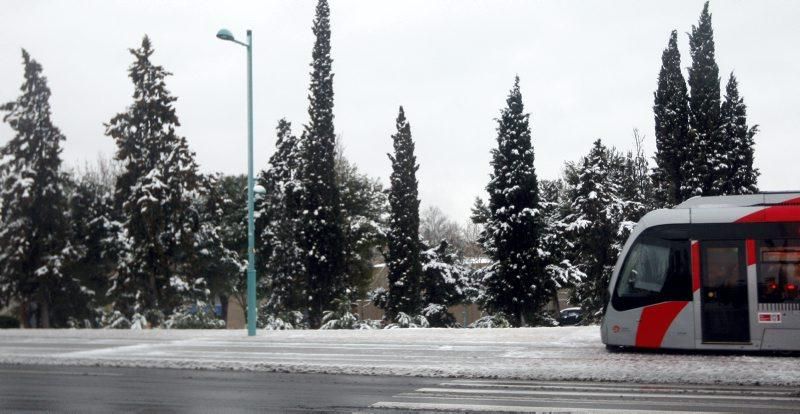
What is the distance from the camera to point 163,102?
4369 cm

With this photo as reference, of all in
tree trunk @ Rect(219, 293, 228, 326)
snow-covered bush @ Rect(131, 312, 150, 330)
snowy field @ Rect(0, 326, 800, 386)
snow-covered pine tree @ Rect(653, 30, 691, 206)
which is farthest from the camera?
tree trunk @ Rect(219, 293, 228, 326)

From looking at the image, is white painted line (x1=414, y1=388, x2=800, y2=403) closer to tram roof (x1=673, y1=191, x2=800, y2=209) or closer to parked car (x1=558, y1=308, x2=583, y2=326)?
tram roof (x1=673, y1=191, x2=800, y2=209)

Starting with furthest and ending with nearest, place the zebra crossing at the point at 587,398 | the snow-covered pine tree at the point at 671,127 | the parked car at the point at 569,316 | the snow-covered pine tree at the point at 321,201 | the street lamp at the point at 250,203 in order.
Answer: the parked car at the point at 569,316, the snow-covered pine tree at the point at 671,127, the snow-covered pine tree at the point at 321,201, the street lamp at the point at 250,203, the zebra crossing at the point at 587,398

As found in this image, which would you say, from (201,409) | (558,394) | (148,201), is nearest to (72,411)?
(201,409)

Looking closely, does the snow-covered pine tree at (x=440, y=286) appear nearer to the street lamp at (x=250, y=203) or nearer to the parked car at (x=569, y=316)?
the parked car at (x=569, y=316)

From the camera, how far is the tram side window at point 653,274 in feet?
55.8

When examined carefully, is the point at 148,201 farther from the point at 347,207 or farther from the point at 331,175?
the point at 347,207

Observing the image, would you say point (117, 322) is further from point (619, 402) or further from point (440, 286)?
point (619, 402)

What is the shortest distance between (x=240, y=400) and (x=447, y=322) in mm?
38501

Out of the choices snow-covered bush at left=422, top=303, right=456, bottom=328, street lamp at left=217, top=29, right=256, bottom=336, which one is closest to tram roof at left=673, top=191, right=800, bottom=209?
street lamp at left=217, top=29, right=256, bottom=336

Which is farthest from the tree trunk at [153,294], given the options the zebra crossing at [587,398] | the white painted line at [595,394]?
the white painted line at [595,394]

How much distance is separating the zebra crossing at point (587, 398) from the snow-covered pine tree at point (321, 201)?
34.6 metres

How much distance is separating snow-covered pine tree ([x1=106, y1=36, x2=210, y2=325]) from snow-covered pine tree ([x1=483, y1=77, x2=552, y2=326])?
15.8 m

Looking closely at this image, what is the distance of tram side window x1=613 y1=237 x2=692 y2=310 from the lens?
17.0 meters
